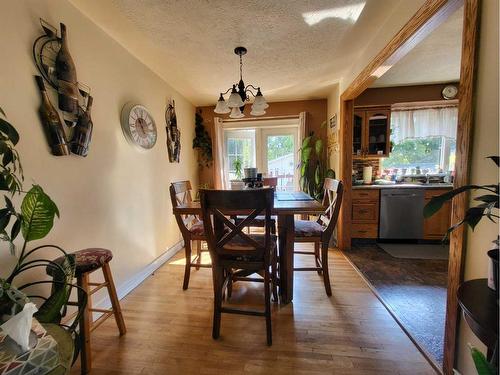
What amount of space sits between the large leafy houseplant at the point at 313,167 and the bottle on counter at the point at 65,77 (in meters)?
2.89

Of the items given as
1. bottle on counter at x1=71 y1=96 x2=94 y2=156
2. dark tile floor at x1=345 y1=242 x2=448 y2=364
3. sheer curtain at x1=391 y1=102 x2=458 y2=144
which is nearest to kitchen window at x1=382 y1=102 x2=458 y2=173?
sheer curtain at x1=391 y1=102 x2=458 y2=144

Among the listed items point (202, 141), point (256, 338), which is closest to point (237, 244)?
point (256, 338)

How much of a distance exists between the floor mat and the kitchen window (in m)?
1.25

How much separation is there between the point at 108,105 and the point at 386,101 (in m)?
3.64

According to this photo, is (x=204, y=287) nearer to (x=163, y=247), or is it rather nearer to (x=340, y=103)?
(x=163, y=247)

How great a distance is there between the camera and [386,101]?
3369 millimetres

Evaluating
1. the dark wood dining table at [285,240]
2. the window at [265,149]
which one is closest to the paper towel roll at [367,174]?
the window at [265,149]

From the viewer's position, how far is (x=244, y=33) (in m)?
1.85

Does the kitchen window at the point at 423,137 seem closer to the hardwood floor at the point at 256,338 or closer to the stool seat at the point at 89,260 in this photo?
the hardwood floor at the point at 256,338

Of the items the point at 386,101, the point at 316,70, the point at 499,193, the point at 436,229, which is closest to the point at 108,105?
the point at 316,70

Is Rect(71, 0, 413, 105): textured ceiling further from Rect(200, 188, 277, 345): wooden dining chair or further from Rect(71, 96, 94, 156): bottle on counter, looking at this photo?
Rect(200, 188, 277, 345): wooden dining chair

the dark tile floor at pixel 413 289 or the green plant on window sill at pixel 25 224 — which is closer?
the green plant on window sill at pixel 25 224

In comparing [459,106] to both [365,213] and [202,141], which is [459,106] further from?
[202,141]

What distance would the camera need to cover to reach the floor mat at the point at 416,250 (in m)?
2.81
